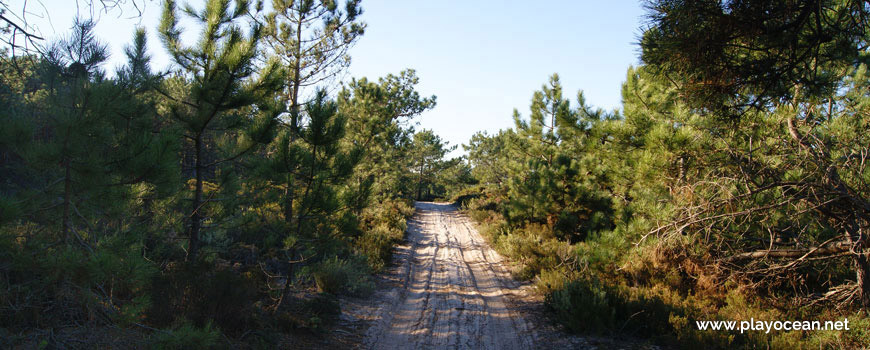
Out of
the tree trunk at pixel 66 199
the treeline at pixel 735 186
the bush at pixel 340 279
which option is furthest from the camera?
the bush at pixel 340 279

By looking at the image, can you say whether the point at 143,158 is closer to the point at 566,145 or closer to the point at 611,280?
the point at 611,280

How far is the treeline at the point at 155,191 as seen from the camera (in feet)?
11.1

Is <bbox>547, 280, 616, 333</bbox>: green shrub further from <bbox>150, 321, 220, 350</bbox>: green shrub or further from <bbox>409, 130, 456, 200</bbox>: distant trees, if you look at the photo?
<bbox>409, 130, 456, 200</bbox>: distant trees

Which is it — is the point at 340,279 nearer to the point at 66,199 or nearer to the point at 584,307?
the point at 584,307

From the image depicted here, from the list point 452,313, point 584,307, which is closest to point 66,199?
point 452,313

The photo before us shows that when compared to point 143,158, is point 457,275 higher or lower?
lower

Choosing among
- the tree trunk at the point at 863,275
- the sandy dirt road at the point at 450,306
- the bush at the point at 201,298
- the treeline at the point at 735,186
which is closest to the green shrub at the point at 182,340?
the bush at the point at 201,298

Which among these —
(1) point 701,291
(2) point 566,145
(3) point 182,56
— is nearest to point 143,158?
(3) point 182,56

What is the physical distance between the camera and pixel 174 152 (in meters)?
4.23

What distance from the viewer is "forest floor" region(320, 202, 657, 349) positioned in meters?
5.69

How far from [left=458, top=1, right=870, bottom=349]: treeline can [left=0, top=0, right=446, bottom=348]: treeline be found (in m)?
4.36

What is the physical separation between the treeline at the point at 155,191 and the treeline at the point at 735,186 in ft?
14.3

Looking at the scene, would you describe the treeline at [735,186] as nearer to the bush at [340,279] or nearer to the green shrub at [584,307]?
the green shrub at [584,307]

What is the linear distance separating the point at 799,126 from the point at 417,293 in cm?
676
